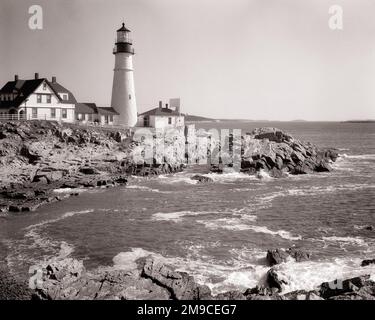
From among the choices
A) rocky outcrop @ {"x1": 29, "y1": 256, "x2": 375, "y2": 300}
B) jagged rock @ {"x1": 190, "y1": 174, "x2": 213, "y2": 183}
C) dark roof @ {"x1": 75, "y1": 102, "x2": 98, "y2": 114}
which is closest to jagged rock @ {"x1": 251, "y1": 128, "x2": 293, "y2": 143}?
jagged rock @ {"x1": 190, "y1": 174, "x2": 213, "y2": 183}

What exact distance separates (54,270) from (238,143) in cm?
3952

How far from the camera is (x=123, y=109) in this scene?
177ft

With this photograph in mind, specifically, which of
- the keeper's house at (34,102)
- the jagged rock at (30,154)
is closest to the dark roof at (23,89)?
the keeper's house at (34,102)

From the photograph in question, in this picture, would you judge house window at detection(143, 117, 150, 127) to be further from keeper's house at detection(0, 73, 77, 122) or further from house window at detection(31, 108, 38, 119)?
house window at detection(31, 108, 38, 119)

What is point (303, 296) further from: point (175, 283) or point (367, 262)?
point (367, 262)

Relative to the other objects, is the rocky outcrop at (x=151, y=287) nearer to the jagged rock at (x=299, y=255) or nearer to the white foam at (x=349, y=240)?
the jagged rock at (x=299, y=255)

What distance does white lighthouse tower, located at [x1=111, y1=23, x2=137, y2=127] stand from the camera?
51.0m

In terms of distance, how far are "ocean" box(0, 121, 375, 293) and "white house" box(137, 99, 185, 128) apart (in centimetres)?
2280

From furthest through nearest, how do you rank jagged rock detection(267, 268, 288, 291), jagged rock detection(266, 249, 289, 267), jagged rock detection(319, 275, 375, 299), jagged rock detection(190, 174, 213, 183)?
jagged rock detection(190, 174, 213, 183)
jagged rock detection(266, 249, 289, 267)
jagged rock detection(267, 268, 288, 291)
jagged rock detection(319, 275, 375, 299)

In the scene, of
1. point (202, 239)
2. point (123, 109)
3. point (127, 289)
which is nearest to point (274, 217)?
point (202, 239)

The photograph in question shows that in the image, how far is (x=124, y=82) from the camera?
52656mm

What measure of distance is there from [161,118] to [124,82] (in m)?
7.94

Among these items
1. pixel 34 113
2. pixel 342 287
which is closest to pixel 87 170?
pixel 34 113

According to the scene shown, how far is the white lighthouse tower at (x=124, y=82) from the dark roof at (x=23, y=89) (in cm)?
580
